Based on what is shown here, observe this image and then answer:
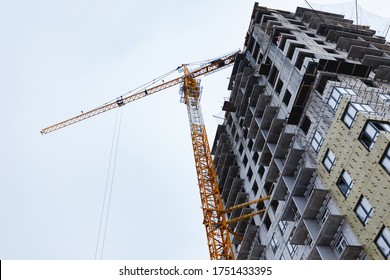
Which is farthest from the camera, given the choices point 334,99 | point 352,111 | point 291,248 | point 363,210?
point 291,248

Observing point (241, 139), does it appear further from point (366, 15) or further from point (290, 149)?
point (366, 15)

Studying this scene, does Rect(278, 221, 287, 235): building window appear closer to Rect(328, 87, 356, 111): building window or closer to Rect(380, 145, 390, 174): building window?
Rect(328, 87, 356, 111): building window

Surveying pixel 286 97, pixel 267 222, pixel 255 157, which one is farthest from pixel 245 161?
pixel 286 97

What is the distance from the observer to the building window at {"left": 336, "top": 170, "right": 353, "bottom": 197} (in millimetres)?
31458

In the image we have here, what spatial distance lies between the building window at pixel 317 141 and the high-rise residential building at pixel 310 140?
5.7 inches

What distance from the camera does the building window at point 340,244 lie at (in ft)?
102

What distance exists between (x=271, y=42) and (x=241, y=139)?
43.5ft

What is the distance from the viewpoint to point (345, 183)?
1262 inches

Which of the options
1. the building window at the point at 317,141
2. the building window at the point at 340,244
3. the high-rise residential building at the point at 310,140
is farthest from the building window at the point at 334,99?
the building window at the point at 340,244

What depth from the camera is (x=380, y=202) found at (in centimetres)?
2761

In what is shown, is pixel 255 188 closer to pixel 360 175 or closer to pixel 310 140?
pixel 310 140

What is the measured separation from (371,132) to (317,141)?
8103 mm

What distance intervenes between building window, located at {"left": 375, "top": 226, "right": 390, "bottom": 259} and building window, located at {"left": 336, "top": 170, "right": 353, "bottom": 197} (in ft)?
14.7

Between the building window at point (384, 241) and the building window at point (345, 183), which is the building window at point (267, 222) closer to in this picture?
the building window at point (345, 183)
